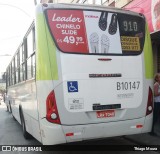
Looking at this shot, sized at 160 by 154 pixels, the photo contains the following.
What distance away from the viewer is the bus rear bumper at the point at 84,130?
572 centimetres

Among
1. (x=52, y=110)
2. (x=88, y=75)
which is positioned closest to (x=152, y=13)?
(x=88, y=75)

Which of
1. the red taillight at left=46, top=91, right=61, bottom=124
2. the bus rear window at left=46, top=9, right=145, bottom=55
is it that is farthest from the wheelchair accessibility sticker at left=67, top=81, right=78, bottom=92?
the bus rear window at left=46, top=9, right=145, bottom=55

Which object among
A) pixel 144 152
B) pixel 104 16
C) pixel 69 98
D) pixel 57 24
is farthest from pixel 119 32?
pixel 144 152

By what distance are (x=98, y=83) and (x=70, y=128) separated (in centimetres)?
102

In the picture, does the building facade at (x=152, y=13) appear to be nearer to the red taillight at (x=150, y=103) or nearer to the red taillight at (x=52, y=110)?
the red taillight at (x=150, y=103)

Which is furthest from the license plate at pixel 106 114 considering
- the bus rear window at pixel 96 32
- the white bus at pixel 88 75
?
the bus rear window at pixel 96 32

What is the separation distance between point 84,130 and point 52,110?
709 millimetres

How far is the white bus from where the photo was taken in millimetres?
5801

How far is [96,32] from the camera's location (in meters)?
6.20

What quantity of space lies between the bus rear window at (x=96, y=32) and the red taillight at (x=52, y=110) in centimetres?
91

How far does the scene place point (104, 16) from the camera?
638 cm

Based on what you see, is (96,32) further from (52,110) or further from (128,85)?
(52,110)

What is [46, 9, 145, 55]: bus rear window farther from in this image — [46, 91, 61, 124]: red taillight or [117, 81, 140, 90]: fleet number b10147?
[46, 91, 61, 124]: red taillight

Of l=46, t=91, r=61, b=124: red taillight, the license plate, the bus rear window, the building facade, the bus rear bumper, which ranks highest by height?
the building facade
